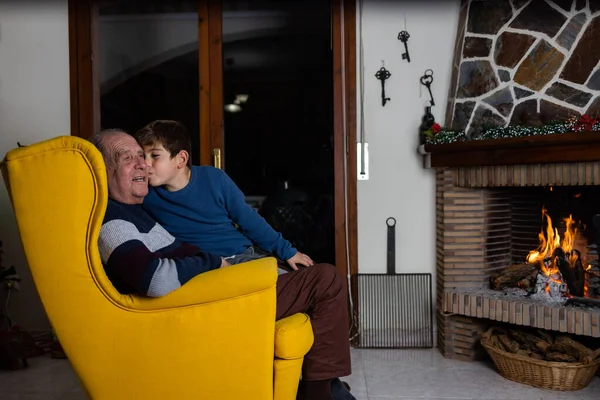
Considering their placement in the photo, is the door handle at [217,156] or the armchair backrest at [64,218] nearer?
the armchair backrest at [64,218]

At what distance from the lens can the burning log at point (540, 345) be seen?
263 cm

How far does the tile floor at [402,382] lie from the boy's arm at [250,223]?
2.69ft

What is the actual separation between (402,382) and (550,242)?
118cm

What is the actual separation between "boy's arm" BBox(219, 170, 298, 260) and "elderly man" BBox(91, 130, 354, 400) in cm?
26

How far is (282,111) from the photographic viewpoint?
3.51m

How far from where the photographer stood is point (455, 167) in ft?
10.4

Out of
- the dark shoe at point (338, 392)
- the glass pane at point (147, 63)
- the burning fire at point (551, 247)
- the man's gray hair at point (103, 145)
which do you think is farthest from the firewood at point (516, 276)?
the man's gray hair at point (103, 145)

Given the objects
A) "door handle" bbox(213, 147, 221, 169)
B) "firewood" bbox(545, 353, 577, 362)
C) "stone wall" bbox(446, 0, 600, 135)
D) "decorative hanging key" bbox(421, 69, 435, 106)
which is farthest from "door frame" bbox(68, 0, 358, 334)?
"firewood" bbox(545, 353, 577, 362)

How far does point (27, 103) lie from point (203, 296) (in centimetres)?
249

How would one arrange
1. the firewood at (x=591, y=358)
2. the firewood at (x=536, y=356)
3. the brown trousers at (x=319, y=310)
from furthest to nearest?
the firewood at (x=536, y=356)
the firewood at (x=591, y=358)
the brown trousers at (x=319, y=310)

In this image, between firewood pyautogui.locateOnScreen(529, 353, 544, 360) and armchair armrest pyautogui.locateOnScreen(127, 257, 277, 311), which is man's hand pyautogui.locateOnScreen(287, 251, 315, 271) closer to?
armchair armrest pyautogui.locateOnScreen(127, 257, 277, 311)

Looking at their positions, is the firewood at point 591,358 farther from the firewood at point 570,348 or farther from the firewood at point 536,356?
the firewood at point 536,356

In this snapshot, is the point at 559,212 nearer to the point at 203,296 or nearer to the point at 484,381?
the point at 484,381

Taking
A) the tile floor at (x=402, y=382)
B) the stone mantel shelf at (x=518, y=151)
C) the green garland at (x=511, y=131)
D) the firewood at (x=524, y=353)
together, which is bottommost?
the tile floor at (x=402, y=382)
